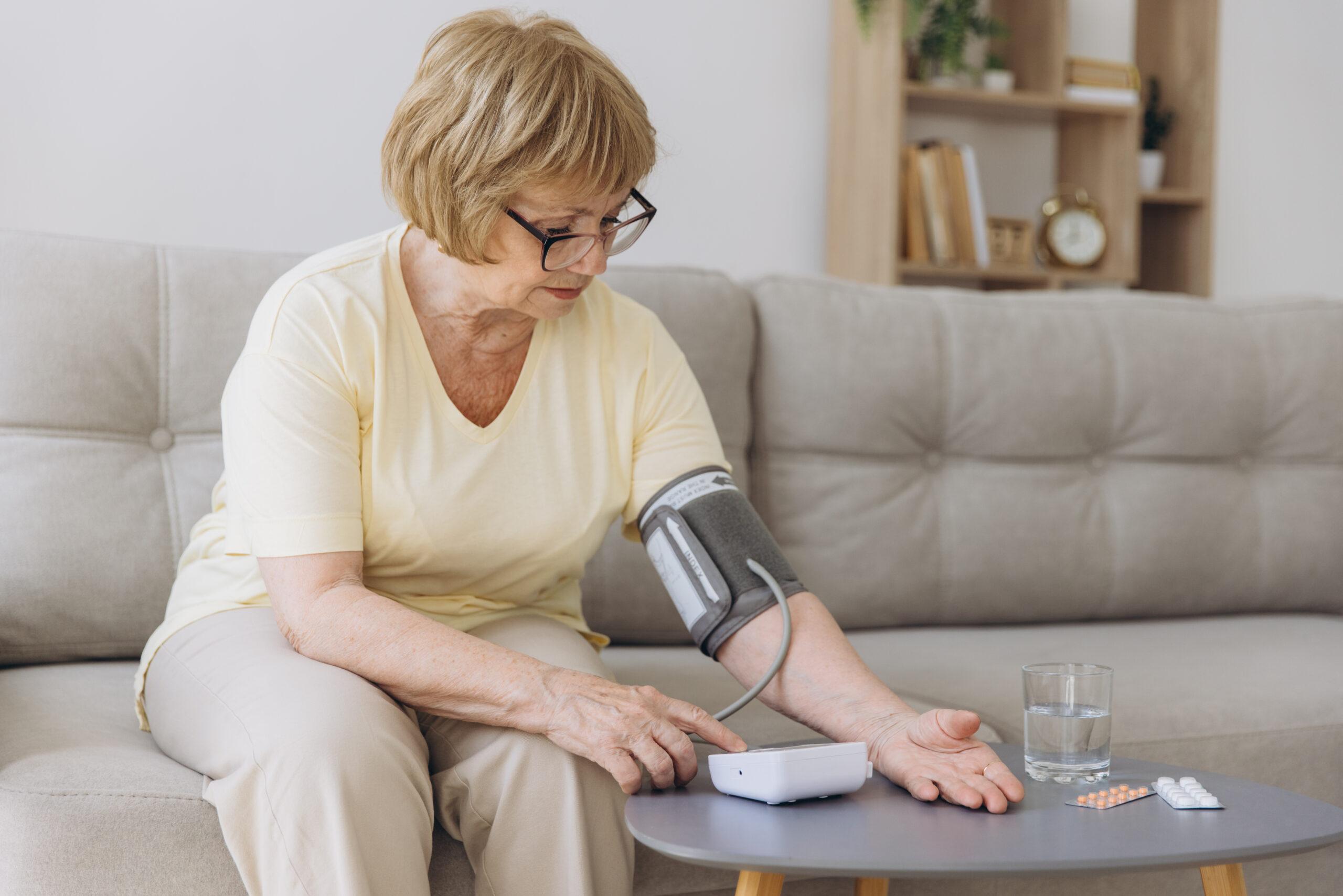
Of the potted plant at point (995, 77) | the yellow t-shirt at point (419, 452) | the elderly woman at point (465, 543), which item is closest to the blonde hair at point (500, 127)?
the elderly woman at point (465, 543)

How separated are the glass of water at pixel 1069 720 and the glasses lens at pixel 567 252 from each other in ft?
1.79

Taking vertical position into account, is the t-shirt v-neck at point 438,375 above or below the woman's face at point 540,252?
below

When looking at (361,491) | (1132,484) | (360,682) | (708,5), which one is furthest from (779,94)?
(360,682)

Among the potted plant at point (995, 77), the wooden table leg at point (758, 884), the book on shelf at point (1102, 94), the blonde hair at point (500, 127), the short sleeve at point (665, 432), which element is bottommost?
the wooden table leg at point (758, 884)

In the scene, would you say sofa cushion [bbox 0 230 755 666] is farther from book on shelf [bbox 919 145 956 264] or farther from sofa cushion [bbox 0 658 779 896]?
book on shelf [bbox 919 145 956 264]

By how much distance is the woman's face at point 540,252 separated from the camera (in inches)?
43.5

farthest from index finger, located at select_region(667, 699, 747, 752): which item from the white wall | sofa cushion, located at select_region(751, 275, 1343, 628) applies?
the white wall

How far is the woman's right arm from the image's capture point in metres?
0.95

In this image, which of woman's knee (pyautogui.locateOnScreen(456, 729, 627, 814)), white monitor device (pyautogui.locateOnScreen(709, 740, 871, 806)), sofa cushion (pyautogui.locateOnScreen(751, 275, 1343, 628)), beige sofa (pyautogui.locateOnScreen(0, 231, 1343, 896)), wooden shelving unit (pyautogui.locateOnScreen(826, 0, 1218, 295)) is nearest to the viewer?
white monitor device (pyautogui.locateOnScreen(709, 740, 871, 806))

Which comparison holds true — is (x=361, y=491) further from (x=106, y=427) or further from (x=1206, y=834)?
(x=1206, y=834)

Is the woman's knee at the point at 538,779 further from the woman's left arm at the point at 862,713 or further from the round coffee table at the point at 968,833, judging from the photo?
the woman's left arm at the point at 862,713

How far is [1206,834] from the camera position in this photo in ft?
2.68

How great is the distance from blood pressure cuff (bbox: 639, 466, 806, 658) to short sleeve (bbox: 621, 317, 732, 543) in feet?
0.08

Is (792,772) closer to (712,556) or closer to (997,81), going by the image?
(712,556)
